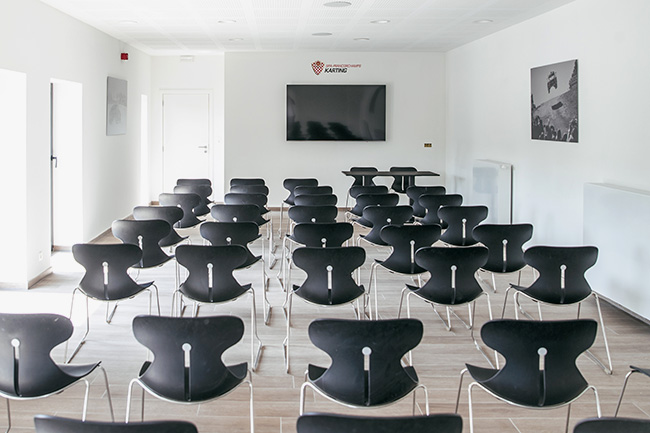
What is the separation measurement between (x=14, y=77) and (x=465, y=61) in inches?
306

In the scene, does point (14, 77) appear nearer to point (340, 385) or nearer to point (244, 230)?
point (244, 230)

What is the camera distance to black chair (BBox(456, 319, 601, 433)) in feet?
10.3

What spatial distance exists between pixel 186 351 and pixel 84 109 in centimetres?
709

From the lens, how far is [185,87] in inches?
585

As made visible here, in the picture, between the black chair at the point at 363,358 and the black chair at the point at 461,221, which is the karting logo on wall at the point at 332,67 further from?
the black chair at the point at 363,358

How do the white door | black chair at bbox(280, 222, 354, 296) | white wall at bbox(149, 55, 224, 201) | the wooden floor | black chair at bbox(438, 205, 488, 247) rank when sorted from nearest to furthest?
the wooden floor
black chair at bbox(280, 222, 354, 296)
black chair at bbox(438, 205, 488, 247)
white wall at bbox(149, 55, 224, 201)
the white door

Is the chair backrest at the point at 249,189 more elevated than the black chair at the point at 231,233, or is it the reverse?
the chair backrest at the point at 249,189

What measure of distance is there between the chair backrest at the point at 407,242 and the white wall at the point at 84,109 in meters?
4.09

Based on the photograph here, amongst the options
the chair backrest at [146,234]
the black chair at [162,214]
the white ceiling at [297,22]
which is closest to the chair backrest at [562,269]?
the chair backrest at [146,234]

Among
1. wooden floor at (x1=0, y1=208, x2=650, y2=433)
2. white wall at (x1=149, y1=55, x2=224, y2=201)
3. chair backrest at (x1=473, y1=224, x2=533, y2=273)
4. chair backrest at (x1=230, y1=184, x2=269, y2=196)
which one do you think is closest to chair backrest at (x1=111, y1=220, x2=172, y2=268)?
wooden floor at (x1=0, y1=208, x2=650, y2=433)

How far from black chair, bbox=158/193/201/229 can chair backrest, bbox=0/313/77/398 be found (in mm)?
4934

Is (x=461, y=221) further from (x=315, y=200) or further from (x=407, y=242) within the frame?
(x=315, y=200)

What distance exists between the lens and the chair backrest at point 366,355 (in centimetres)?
317

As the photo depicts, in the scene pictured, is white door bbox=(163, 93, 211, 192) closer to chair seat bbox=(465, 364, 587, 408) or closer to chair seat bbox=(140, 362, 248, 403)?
chair seat bbox=(140, 362, 248, 403)
